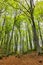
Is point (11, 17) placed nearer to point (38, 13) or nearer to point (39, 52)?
point (38, 13)

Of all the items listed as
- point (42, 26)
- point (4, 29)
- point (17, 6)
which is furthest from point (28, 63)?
point (42, 26)

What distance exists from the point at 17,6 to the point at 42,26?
2161cm

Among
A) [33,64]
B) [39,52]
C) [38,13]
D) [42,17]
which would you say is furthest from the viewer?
[42,17]

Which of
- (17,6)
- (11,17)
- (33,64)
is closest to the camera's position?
(33,64)

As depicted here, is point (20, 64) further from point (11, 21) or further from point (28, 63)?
point (11, 21)

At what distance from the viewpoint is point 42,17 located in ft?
83.3

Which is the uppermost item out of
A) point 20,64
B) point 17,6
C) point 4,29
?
point 17,6

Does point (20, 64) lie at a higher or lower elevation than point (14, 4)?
lower

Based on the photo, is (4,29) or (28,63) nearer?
(28,63)

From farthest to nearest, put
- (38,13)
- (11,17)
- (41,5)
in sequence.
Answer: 1. (11,17)
2. (38,13)
3. (41,5)

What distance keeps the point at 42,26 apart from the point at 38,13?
657 inches

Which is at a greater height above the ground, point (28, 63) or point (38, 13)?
point (38, 13)

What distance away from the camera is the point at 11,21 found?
3070 centimetres

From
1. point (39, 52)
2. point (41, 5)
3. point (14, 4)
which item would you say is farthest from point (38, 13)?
point (39, 52)
